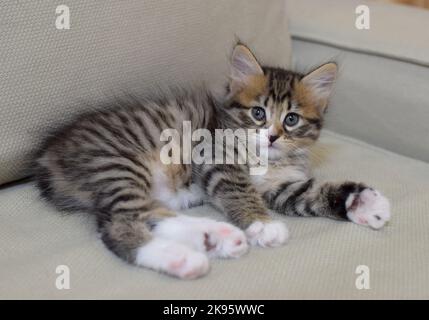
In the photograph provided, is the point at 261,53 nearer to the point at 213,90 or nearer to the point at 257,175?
the point at 213,90

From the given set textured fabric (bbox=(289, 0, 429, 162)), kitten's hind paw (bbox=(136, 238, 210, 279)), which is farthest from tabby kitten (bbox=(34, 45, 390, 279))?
textured fabric (bbox=(289, 0, 429, 162))

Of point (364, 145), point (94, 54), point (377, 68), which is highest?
point (94, 54)

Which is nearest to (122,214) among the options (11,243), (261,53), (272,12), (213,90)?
(11,243)

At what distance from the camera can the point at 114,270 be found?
1033 millimetres

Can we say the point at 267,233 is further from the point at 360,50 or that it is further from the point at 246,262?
the point at 360,50

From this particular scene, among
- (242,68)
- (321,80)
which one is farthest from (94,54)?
(321,80)

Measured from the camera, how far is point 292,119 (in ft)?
4.64

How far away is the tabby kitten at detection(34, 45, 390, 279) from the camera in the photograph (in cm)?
111

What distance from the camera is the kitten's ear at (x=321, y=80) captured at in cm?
140

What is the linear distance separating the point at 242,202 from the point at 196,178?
Result: 0.17 metres

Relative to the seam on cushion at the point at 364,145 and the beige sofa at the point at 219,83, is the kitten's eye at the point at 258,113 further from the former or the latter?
the seam on cushion at the point at 364,145

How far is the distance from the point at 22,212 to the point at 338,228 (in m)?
0.77

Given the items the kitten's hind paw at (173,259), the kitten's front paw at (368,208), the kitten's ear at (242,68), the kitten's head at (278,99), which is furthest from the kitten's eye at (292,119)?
the kitten's hind paw at (173,259)

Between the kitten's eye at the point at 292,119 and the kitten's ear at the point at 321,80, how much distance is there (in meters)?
0.10
